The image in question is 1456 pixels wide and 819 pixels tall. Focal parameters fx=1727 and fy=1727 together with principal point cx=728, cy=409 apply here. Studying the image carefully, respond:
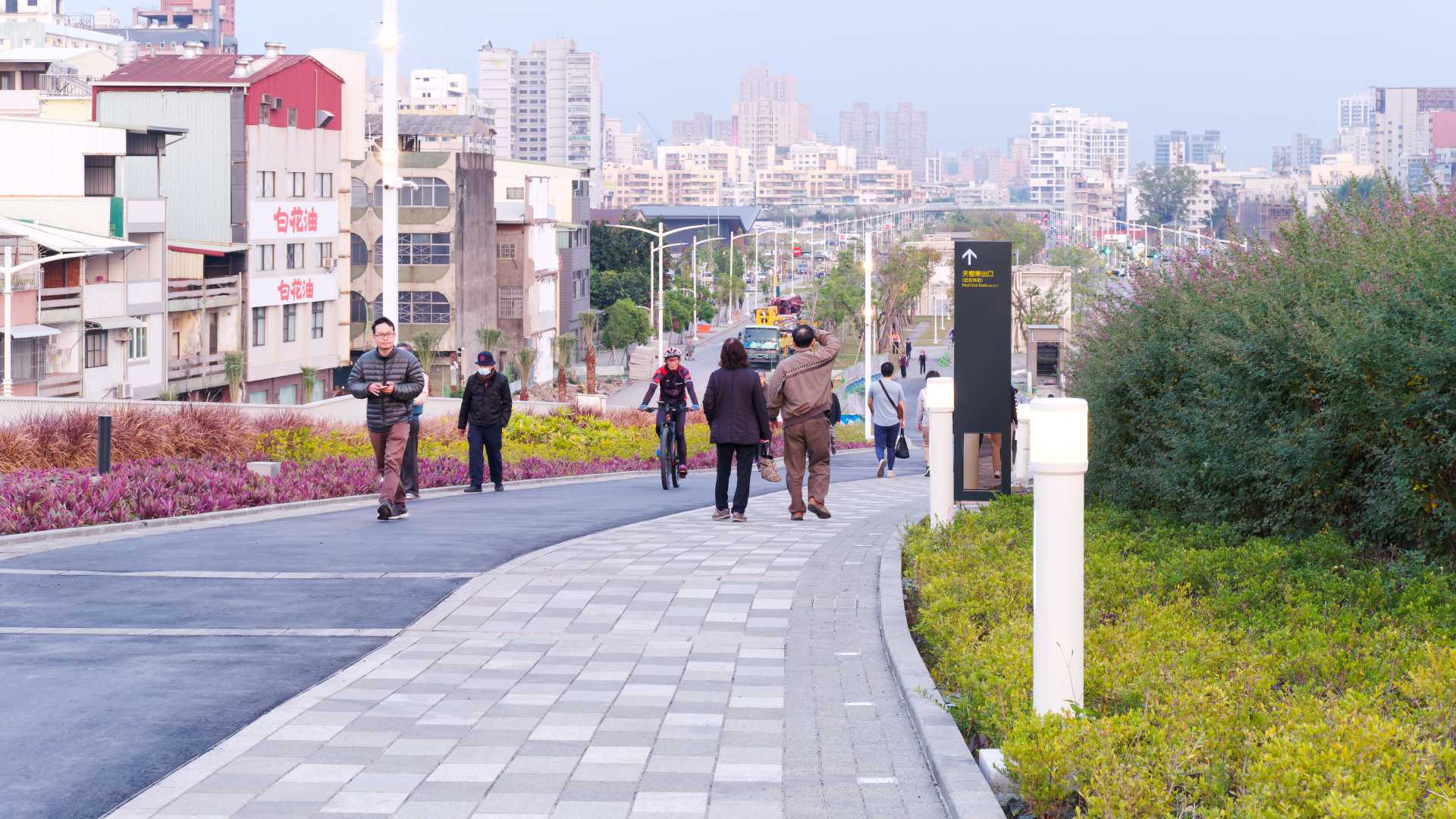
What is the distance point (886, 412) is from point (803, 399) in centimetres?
936

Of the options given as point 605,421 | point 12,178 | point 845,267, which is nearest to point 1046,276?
point 845,267

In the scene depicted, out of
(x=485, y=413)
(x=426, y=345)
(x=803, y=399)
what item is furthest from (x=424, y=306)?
(x=803, y=399)

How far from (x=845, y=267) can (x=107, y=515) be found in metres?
105

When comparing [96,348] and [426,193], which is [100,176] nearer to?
[96,348]

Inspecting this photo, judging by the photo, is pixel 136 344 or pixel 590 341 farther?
pixel 590 341

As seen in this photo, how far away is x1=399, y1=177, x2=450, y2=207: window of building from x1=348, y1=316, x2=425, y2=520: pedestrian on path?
60544mm

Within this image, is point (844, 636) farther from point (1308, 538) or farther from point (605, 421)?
point (605, 421)

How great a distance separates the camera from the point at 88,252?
47469mm

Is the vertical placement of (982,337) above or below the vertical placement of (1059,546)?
above

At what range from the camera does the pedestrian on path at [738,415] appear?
16.3 m

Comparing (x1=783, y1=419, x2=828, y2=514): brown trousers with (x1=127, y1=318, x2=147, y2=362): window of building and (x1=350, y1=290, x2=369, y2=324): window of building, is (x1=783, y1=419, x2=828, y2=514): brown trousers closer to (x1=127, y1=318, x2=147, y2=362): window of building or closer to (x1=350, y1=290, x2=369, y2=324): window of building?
(x1=127, y1=318, x2=147, y2=362): window of building

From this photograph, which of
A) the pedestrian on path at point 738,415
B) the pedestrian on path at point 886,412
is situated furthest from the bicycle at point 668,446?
the pedestrian on path at point 738,415

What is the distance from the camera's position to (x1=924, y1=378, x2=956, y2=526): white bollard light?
45.8 ft

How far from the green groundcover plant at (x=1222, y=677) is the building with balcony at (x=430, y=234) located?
62.7 meters
